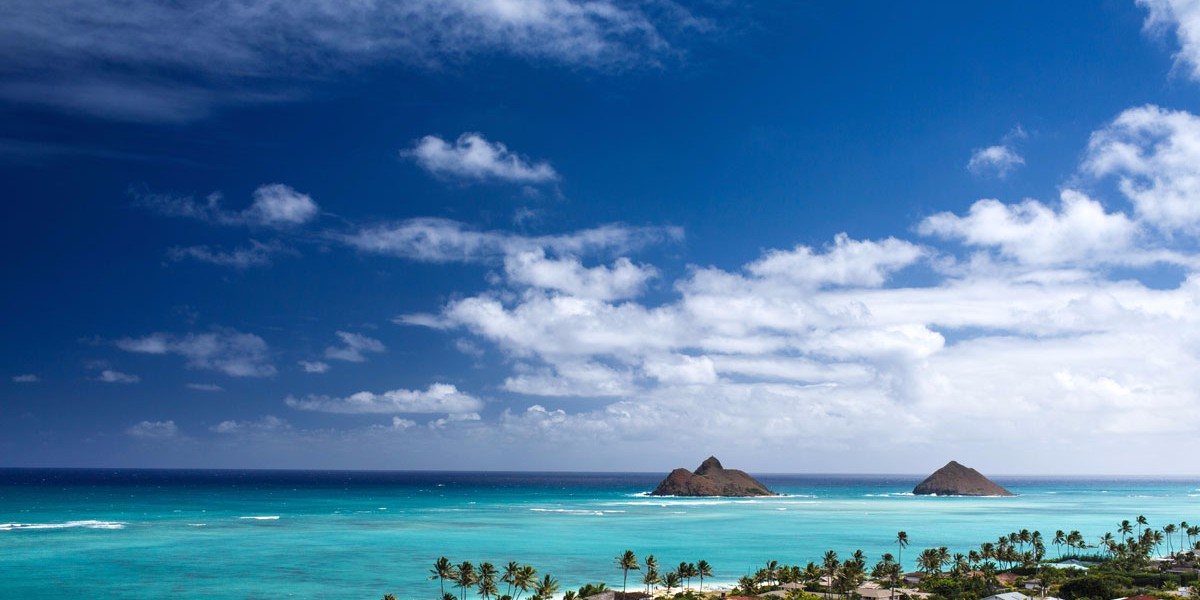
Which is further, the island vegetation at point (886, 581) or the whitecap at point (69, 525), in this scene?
the whitecap at point (69, 525)

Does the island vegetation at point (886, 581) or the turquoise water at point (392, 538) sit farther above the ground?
the island vegetation at point (886, 581)

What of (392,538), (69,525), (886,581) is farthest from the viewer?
(69,525)

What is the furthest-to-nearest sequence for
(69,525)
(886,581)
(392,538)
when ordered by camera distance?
(69,525)
(392,538)
(886,581)

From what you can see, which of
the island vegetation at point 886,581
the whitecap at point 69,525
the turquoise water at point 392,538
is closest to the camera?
the island vegetation at point 886,581

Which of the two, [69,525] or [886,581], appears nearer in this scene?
[886,581]

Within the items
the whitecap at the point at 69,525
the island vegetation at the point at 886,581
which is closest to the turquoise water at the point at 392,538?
the whitecap at the point at 69,525

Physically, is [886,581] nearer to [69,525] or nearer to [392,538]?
[392,538]

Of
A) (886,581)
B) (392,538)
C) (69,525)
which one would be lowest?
(392,538)

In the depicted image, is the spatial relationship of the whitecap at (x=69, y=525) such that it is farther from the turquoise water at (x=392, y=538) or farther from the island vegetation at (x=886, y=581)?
the island vegetation at (x=886, y=581)

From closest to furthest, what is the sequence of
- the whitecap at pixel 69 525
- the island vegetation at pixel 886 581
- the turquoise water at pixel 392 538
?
the island vegetation at pixel 886 581 → the turquoise water at pixel 392 538 → the whitecap at pixel 69 525

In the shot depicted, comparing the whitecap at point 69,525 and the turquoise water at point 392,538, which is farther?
the whitecap at point 69,525

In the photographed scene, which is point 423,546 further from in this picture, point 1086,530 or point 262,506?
point 1086,530

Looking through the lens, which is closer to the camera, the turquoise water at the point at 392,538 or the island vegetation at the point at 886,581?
the island vegetation at the point at 886,581

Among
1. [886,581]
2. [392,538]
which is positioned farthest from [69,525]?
[886,581]
